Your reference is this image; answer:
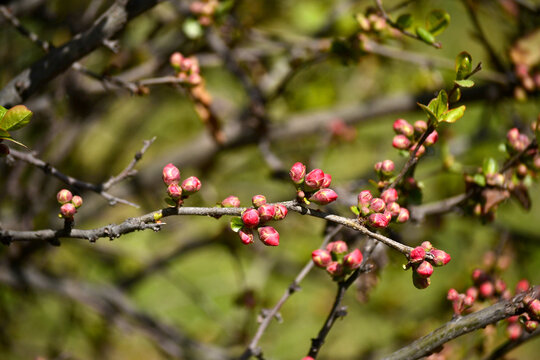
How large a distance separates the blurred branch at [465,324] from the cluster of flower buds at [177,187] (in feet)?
1.48

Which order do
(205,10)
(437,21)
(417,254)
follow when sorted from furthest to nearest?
(205,10) → (437,21) → (417,254)

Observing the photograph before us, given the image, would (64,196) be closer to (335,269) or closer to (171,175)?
(171,175)

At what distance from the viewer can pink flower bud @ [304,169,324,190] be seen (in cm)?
76

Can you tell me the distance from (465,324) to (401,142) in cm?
35

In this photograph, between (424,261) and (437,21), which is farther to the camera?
(437,21)

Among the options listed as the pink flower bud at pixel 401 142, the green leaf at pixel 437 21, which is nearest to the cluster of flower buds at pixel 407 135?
the pink flower bud at pixel 401 142

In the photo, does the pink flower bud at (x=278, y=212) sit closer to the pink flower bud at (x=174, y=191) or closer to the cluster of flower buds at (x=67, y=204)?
the pink flower bud at (x=174, y=191)

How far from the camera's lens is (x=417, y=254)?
0.73 metres

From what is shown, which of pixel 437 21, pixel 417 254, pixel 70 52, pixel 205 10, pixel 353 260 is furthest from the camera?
pixel 205 10

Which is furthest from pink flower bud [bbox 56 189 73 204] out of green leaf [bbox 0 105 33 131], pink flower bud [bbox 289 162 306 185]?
pink flower bud [bbox 289 162 306 185]

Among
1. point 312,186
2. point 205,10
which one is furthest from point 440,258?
point 205,10

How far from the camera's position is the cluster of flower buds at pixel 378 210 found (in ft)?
2.51

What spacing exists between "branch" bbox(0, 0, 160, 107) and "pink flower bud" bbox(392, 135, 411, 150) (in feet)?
1.88

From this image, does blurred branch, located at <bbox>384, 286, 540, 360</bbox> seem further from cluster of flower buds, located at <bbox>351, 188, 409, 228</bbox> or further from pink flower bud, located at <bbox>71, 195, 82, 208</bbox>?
pink flower bud, located at <bbox>71, 195, 82, 208</bbox>
